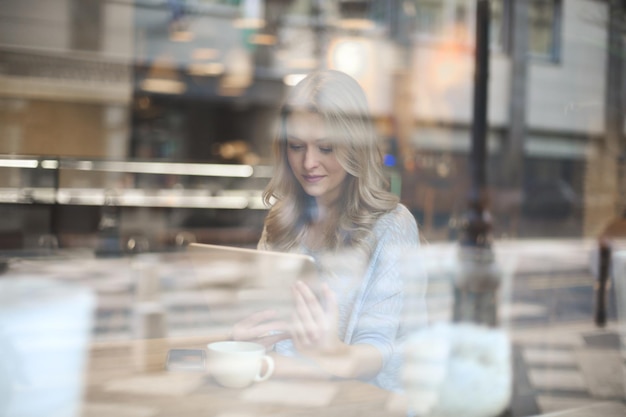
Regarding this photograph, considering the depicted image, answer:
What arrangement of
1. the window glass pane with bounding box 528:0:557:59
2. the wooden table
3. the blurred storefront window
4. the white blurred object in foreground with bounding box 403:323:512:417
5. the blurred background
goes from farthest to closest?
the blurred background → the window glass pane with bounding box 528:0:557:59 → the blurred storefront window → the white blurred object in foreground with bounding box 403:323:512:417 → the wooden table

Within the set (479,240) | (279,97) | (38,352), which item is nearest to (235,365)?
(38,352)

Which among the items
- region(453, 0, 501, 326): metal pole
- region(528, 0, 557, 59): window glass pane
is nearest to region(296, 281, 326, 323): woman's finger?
region(453, 0, 501, 326): metal pole

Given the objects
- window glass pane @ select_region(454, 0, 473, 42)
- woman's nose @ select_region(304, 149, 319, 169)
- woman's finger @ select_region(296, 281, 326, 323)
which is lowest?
woman's finger @ select_region(296, 281, 326, 323)

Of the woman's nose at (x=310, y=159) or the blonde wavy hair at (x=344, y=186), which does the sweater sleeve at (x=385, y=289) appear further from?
the woman's nose at (x=310, y=159)

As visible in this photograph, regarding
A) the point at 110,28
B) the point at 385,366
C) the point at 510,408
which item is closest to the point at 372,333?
the point at 385,366

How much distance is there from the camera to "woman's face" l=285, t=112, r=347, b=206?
1251 millimetres

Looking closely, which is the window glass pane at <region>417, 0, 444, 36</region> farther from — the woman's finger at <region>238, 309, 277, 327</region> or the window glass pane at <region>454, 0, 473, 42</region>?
the woman's finger at <region>238, 309, 277, 327</region>

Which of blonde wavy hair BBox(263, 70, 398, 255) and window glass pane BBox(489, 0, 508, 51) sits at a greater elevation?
window glass pane BBox(489, 0, 508, 51)

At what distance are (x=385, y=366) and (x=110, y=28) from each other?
739 cm

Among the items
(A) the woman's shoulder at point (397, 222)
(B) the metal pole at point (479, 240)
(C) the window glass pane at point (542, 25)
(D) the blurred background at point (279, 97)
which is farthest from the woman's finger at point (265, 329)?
(C) the window glass pane at point (542, 25)

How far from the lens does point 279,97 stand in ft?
16.4

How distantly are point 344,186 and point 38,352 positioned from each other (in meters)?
0.72

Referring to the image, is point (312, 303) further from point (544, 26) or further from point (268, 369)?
point (544, 26)

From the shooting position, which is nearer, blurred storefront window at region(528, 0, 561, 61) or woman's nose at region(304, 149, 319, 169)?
woman's nose at region(304, 149, 319, 169)
